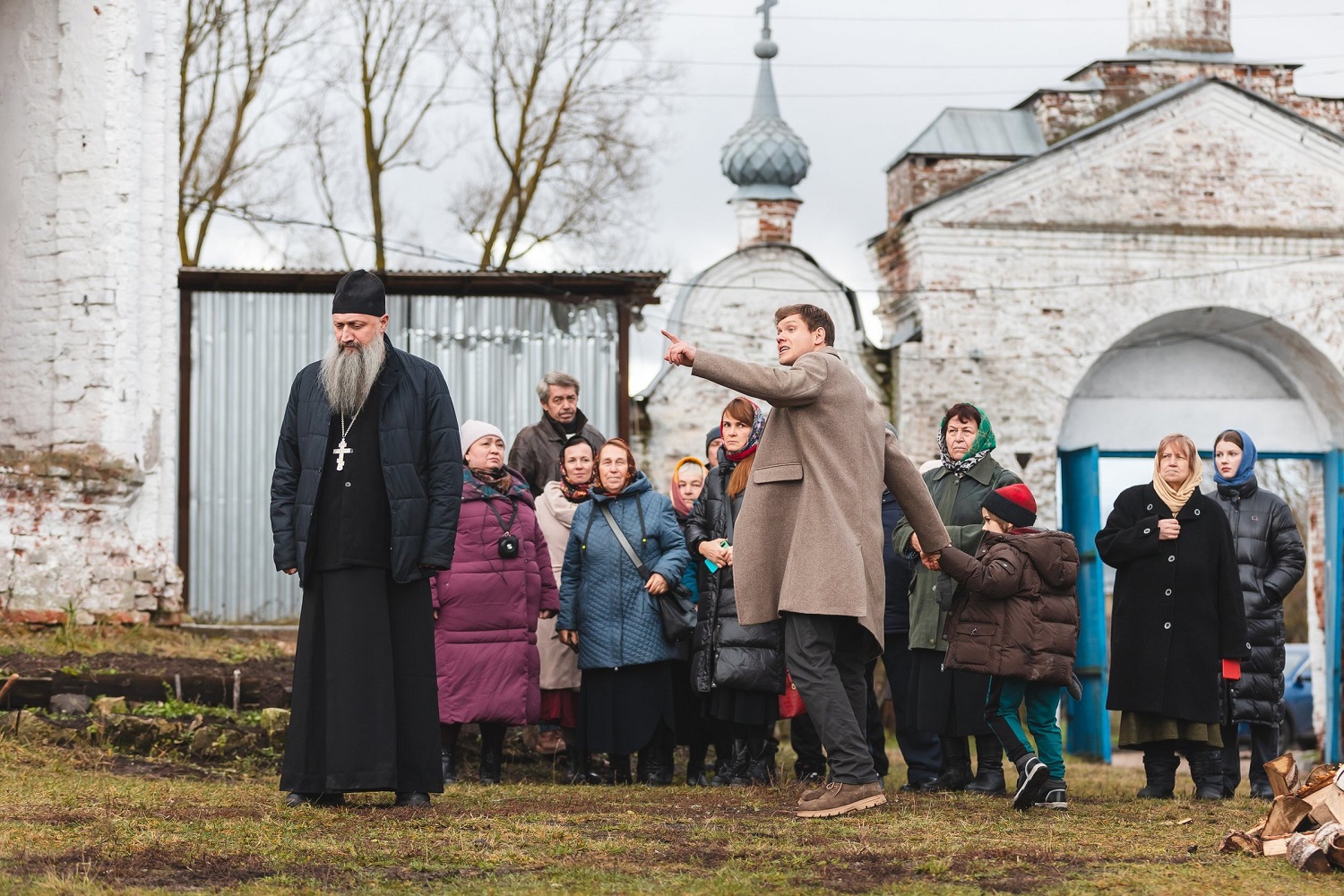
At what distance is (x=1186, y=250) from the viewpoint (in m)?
15.6

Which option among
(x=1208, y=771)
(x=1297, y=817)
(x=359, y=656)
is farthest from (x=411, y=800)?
(x=1208, y=771)

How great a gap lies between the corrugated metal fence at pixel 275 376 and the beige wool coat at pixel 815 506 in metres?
7.30

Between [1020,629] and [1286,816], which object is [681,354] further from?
[1286,816]

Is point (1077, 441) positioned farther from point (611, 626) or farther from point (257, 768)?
point (257, 768)

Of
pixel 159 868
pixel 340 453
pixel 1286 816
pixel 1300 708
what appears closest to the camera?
pixel 159 868

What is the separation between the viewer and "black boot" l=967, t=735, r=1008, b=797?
23.9 feet

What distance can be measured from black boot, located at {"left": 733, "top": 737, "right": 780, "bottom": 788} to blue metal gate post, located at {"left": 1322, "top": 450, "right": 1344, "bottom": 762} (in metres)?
7.37

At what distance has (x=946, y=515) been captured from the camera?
7.37 metres

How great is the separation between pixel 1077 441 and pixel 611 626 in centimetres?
889

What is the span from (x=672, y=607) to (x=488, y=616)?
2.97 feet

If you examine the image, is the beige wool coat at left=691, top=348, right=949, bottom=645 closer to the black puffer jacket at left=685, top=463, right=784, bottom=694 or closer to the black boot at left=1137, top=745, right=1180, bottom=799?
the black puffer jacket at left=685, top=463, right=784, bottom=694

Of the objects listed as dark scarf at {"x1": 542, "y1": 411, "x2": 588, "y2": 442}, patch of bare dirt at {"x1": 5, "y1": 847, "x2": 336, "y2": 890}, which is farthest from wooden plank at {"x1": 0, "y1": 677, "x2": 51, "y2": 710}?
patch of bare dirt at {"x1": 5, "y1": 847, "x2": 336, "y2": 890}

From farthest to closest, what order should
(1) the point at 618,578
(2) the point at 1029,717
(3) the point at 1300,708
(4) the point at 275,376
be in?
(3) the point at 1300,708 < (4) the point at 275,376 < (1) the point at 618,578 < (2) the point at 1029,717

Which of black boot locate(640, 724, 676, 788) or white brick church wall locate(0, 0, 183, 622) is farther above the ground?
white brick church wall locate(0, 0, 183, 622)
